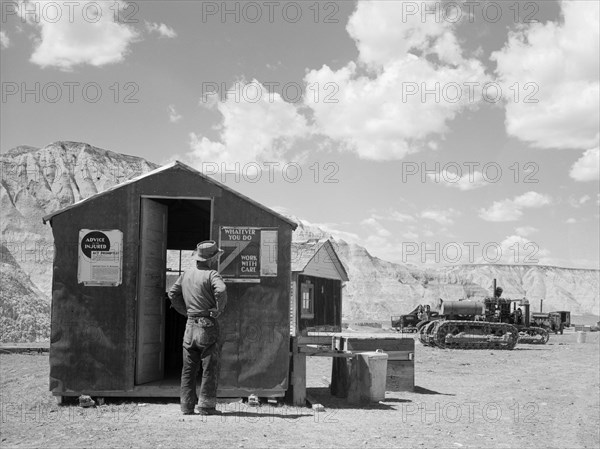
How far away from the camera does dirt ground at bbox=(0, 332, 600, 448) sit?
323 inches

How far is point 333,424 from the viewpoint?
9430mm

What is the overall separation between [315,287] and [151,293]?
21.3 meters

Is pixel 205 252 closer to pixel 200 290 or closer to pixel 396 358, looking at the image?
pixel 200 290

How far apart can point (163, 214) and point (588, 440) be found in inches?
307

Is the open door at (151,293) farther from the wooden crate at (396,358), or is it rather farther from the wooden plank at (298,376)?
the wooden crate at (396,358)

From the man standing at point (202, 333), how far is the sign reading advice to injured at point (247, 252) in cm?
105

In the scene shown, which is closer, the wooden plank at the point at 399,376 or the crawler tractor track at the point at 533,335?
the wooden plank at the point at 399,376

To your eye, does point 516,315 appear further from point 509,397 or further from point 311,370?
point 509,397

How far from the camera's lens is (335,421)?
9672mm

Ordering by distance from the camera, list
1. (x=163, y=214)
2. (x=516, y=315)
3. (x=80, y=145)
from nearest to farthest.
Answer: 1. (x=163, y=214)
2. (x=516, y=315)
3. (x=80, y=145)

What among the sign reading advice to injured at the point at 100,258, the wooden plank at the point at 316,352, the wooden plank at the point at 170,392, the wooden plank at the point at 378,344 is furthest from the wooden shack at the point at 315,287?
the sign reading advice to injured at the point at 100,258

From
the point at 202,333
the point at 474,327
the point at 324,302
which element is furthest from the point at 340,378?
the point at 324,302

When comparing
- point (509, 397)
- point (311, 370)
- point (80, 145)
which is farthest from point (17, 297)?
point (80, 145)

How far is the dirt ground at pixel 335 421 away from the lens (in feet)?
26.9
